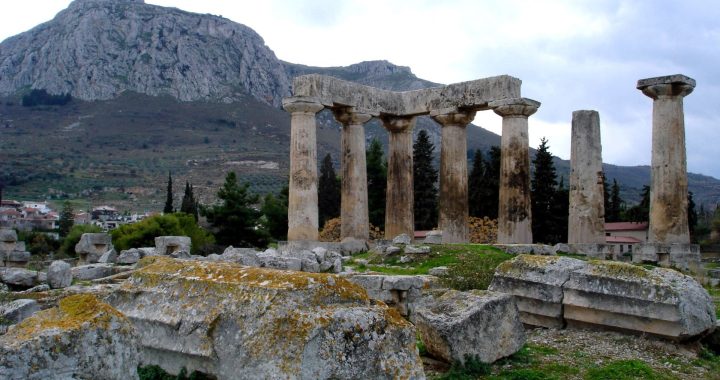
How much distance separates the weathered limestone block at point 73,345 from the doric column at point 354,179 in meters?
23.2

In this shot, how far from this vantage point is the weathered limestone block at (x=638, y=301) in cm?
1023

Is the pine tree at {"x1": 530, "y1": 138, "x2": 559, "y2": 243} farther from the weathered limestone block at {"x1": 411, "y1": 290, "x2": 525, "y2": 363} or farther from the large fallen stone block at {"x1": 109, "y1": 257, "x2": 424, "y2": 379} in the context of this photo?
the large fallen stone block at {"x1": 109, "y1": 257, "x2": 424, "y2": 379}

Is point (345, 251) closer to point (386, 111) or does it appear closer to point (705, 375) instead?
point (386, 111)

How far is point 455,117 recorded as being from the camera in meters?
29.1

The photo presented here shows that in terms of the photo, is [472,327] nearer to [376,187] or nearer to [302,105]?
[302,105]

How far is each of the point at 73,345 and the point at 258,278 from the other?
201cm

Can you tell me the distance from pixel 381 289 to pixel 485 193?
3735 centimetres

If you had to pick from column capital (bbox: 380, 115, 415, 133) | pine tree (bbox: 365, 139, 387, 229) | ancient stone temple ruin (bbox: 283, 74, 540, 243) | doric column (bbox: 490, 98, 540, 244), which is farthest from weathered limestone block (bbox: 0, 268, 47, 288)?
pine tree (bbox: 365, 139, 387, 229)

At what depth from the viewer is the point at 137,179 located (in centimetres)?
12175

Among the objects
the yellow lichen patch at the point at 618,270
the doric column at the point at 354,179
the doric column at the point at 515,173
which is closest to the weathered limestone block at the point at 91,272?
the doric column at the point at 354,179

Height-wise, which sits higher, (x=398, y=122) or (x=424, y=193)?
(x=398, y=122)

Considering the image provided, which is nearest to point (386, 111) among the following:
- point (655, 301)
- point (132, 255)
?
point (132, 255)

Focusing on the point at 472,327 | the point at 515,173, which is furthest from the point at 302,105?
the point at 472,327

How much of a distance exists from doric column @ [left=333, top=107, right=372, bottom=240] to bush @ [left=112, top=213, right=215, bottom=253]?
1863cm
